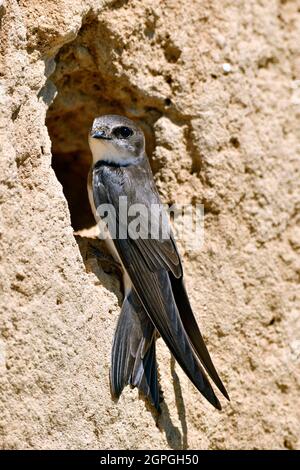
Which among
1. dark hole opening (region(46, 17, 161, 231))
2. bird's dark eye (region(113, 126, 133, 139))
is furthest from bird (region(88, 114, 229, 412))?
dark hole opening (region(46, 17, 161, 231))

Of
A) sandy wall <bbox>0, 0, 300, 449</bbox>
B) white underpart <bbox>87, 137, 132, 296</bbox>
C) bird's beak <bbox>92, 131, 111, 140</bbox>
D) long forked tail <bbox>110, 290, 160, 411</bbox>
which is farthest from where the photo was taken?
bird's beak <bbox>92, 131, 111, 140</bbox>

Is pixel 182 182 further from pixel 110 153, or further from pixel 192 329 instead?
pixel 192 329

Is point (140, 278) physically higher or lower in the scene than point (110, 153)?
lower

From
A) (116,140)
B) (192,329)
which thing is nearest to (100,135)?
(116,140)

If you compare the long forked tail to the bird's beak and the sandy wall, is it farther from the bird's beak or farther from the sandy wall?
the bird's beak

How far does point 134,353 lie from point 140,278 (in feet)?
0.78

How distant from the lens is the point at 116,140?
3336 millimetres

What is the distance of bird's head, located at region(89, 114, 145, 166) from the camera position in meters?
3.29

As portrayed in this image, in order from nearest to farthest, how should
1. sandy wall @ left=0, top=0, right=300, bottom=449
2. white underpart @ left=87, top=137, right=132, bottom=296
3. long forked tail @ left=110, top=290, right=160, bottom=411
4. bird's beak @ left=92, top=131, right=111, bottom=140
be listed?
sandy wall @ left=0, top=0, right=300, bottom=449, long forked tail @ left=110, top=290, right=160, bottom=411, white underpart @ left=87, top=137, right=132, bottom=296, bird's beak @ left=92, top=131, right=111, bottom=140

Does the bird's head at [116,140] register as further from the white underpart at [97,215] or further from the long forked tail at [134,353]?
the long forked tail at [134,353]

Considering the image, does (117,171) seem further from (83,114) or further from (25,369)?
(25,369)

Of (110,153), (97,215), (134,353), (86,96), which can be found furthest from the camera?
(86,96)

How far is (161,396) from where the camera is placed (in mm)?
3082
